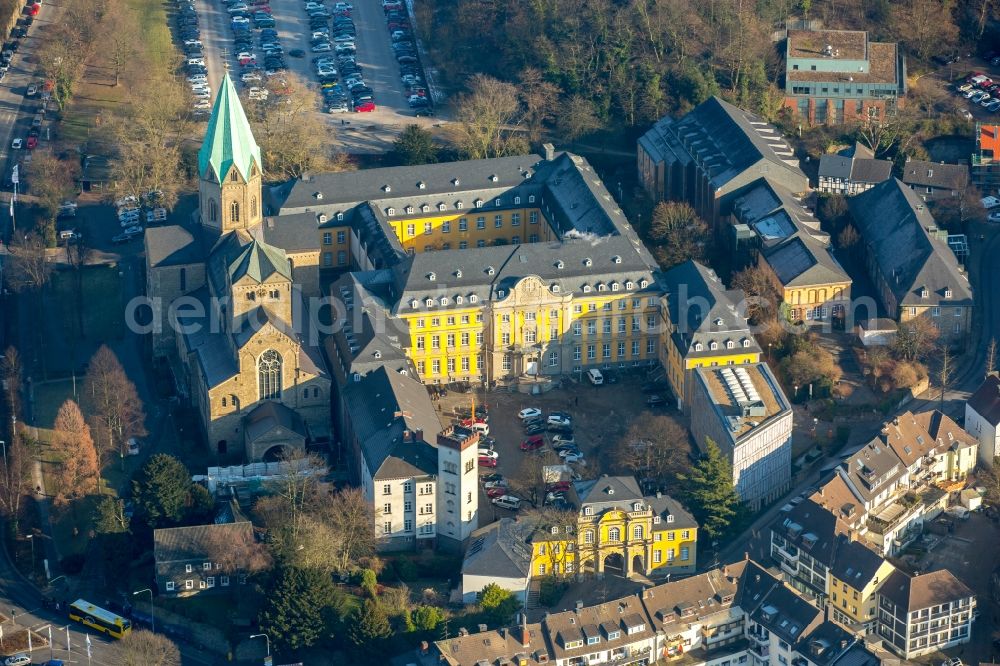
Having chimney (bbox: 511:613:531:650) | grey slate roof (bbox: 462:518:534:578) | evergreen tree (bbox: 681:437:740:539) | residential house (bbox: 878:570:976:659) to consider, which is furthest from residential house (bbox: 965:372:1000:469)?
chimney (bbox: 511:613:531:650)

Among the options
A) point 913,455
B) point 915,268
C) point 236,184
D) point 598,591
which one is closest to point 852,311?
point 915,268

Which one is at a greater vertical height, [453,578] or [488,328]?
[488,328]

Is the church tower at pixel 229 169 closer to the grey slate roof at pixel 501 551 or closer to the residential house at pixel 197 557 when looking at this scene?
the residential house at pixel 197 557

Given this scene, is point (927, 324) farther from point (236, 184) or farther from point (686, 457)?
point (236, 184)

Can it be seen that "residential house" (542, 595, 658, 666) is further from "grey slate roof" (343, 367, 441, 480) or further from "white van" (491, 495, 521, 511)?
"grey slate roof" (343, 367, 441, 480)

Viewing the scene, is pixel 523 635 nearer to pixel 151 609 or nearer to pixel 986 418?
pixel 151 609

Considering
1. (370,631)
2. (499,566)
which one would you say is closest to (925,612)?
(499,566)

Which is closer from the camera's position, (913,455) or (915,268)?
(913,455)
